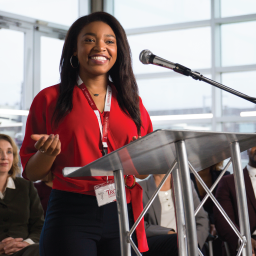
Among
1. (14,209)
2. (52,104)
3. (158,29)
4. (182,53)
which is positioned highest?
(158,29)

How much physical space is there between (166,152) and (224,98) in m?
4.43

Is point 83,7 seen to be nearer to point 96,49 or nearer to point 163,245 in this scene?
point 163,245

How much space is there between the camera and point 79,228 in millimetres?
1122

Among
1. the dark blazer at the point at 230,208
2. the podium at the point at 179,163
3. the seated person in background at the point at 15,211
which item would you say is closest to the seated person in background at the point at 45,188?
the seated person in background at the point at 15,211

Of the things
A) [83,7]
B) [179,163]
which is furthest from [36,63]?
[179,163]

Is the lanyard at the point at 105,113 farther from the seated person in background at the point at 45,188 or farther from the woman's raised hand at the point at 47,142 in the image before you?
the seated person in background at the point at 45,188

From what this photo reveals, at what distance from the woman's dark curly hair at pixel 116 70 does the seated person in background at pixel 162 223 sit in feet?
5.81

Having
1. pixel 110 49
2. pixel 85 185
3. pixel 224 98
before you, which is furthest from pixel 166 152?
Result: pixel 224 98

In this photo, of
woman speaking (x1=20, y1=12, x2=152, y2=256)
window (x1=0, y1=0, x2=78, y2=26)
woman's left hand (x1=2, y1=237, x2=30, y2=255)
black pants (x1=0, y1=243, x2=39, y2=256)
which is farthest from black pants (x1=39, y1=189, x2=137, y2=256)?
window (x1=0, y1=0, x2=78, y2=26)

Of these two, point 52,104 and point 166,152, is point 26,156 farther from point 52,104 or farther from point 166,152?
point 166,152

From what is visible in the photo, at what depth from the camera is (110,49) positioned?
1.37 m

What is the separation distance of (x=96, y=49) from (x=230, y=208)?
2354mm

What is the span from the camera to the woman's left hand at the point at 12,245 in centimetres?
269

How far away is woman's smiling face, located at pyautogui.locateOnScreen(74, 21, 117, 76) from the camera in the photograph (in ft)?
4.38
